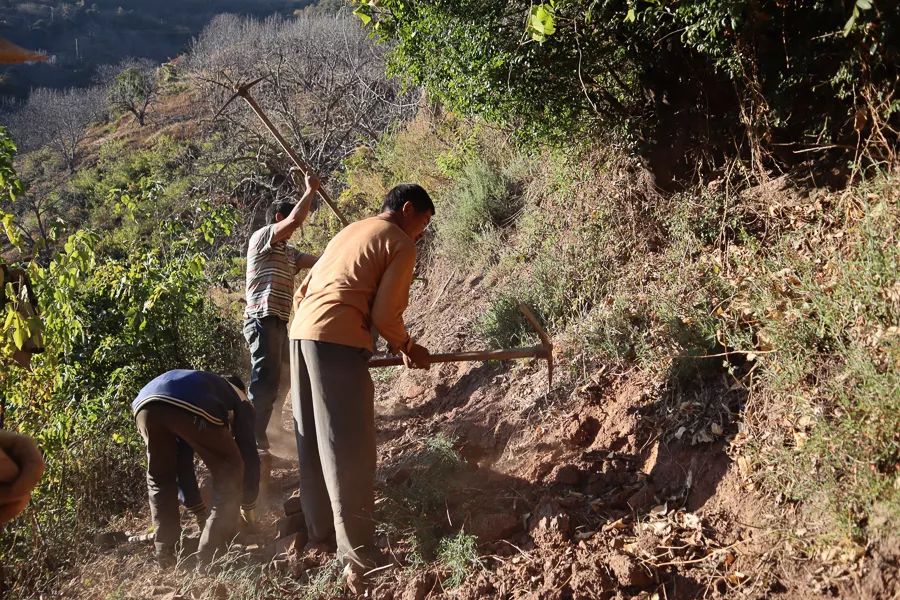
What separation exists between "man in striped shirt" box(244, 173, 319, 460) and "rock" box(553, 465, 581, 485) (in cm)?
247

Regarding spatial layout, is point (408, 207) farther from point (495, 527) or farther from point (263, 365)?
point (263, 365)

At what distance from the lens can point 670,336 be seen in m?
4.15

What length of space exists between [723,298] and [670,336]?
1.23 ft

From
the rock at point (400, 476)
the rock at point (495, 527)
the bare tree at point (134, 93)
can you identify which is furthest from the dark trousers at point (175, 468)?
the bare tree at point (134, 93)

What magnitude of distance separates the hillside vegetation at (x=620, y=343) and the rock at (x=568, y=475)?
14mm

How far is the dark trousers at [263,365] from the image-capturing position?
17.6 feet

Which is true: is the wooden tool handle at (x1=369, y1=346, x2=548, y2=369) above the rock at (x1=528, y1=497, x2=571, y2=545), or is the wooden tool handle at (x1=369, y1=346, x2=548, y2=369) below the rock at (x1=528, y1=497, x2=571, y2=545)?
above

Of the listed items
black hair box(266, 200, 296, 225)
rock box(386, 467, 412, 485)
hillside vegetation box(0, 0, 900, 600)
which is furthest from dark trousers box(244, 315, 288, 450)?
rock box(386, 467, 412, 485)

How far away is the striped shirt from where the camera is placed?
5391 mm

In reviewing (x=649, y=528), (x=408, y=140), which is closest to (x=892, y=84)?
(x=649, y=528)

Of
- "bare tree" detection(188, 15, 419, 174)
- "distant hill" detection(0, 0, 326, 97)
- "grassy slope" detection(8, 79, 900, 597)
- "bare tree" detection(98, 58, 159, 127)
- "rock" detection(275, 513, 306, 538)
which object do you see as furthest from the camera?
"distant hill" detection(0, 0, 326, 97)

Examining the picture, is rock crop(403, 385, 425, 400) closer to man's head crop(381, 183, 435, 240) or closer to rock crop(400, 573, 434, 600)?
man's head crop(381, 183, 435, 240)

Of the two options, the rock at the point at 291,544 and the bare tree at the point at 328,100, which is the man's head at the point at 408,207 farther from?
the bare tree at the point at 328,100

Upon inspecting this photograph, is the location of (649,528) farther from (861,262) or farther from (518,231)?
(518,231)
